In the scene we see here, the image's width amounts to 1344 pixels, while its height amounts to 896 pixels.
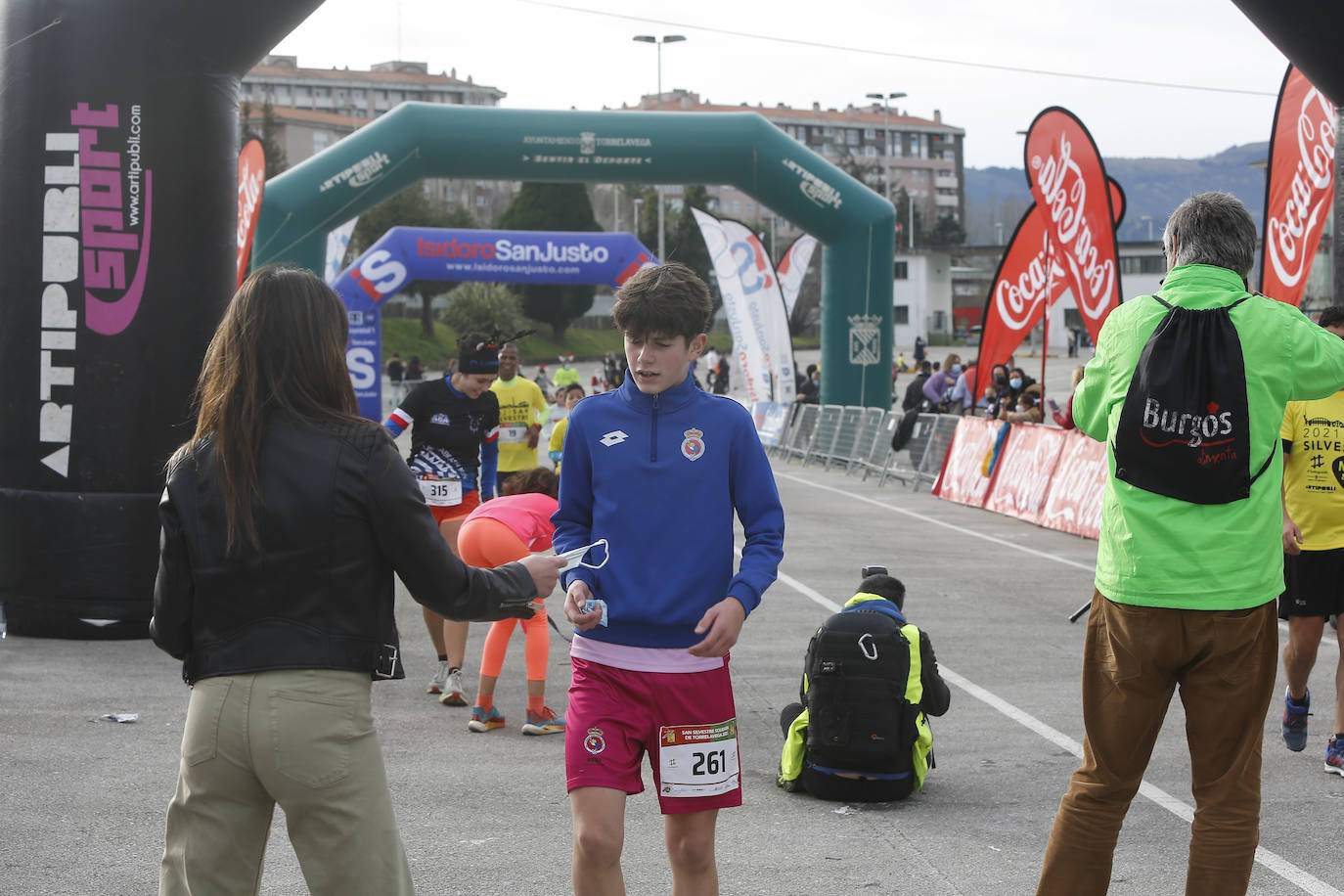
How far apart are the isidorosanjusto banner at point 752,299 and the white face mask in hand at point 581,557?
76.1ft

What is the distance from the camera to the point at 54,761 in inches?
233

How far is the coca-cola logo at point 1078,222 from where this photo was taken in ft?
47.7

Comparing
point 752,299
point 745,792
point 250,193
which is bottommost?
point 745,792

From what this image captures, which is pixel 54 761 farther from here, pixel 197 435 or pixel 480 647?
pixel 197 435

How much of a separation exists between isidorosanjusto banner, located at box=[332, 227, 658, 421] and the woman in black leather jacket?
2483 cm

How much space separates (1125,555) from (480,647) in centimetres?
577

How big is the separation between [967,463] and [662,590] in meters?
16.3

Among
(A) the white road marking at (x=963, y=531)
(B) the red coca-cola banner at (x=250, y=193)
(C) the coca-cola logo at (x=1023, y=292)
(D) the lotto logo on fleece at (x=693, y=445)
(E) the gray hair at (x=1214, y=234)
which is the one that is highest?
(B) the red coca-cola banner at (x=250, y=193)

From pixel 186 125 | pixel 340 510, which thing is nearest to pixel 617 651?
pixel 340 510

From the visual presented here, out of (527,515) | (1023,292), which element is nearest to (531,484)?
(527,515)

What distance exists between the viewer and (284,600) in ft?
8.63

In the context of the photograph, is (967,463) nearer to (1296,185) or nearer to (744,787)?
(1296,185)

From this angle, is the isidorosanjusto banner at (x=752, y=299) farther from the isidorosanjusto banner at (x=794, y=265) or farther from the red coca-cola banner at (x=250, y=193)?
the red coca-cola banner at (x=250, y=193)

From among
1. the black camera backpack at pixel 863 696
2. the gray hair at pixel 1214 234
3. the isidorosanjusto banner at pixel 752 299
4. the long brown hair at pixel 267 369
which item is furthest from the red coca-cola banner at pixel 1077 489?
the long brown hair at pixel 267 369
